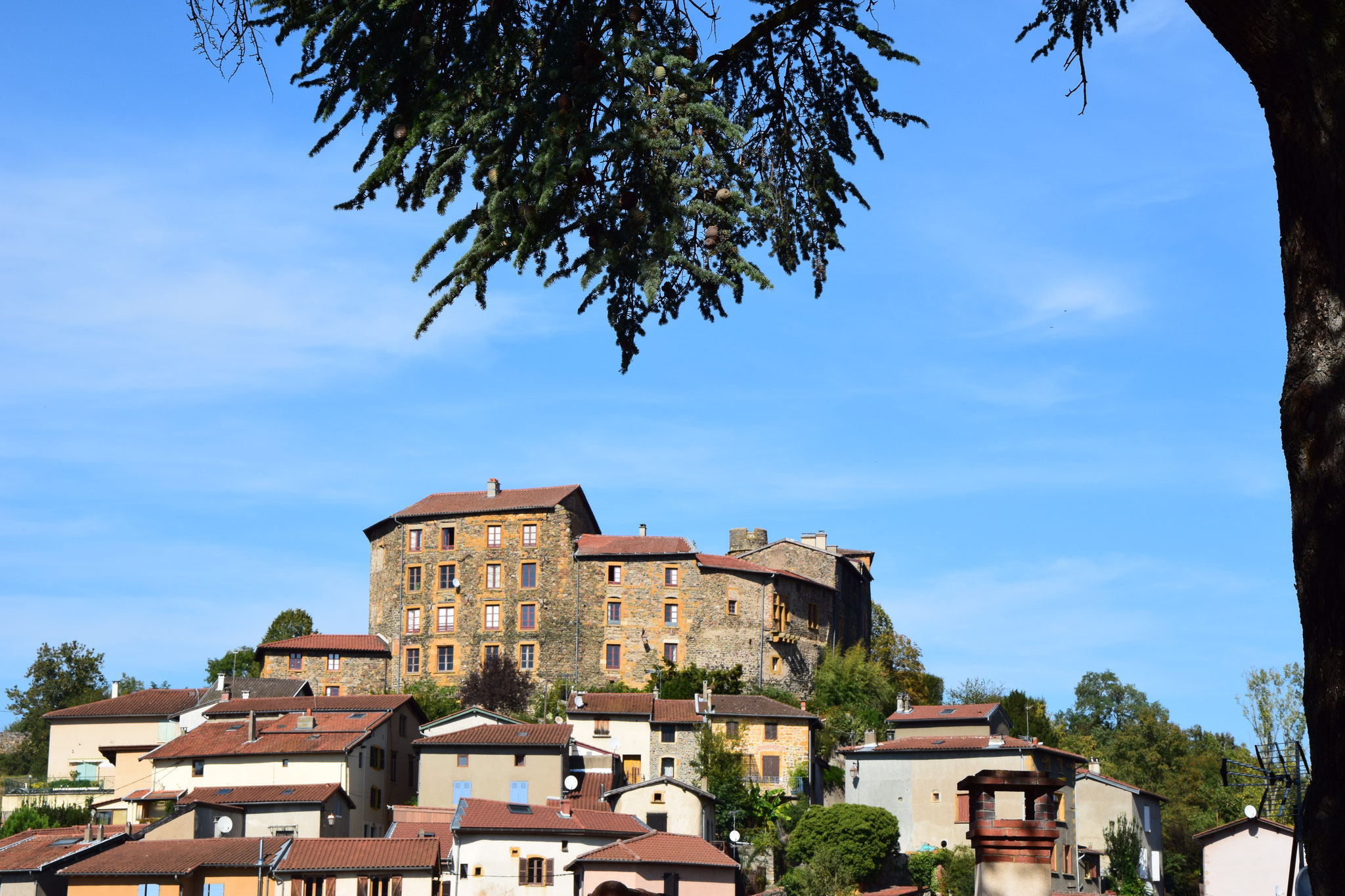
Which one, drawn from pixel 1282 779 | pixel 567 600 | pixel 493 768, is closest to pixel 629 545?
pixel 567 600

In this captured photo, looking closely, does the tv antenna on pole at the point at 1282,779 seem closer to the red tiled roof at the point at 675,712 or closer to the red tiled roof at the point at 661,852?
the red tiled roof at the point at 661,852

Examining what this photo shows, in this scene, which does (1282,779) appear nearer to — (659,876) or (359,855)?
(659,876)

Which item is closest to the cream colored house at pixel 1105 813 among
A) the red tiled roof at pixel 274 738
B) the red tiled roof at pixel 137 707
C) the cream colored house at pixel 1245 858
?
the cream colored house at pixel 1245 858

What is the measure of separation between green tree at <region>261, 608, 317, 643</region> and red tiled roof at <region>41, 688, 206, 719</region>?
22313 millimetres

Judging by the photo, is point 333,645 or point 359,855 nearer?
point 359,855

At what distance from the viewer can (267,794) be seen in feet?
164

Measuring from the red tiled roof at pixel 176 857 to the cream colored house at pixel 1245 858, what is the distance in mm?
30644

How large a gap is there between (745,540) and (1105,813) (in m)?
27.6

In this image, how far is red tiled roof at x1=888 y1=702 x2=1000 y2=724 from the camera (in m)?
60.1

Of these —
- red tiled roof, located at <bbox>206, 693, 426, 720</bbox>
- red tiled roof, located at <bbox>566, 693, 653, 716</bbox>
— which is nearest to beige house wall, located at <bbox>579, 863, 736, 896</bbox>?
red tiled roof, located at <bbox>566, 693, 653, 716</bbox>

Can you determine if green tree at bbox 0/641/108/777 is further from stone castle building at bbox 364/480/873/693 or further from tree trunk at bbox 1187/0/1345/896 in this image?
tree trunk at bbox 1187/0/1345/896

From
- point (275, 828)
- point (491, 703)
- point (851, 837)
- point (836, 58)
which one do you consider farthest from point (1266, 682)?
point (836, 58)

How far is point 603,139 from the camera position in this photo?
6.07 meters

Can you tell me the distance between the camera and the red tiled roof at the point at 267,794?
49125mm
